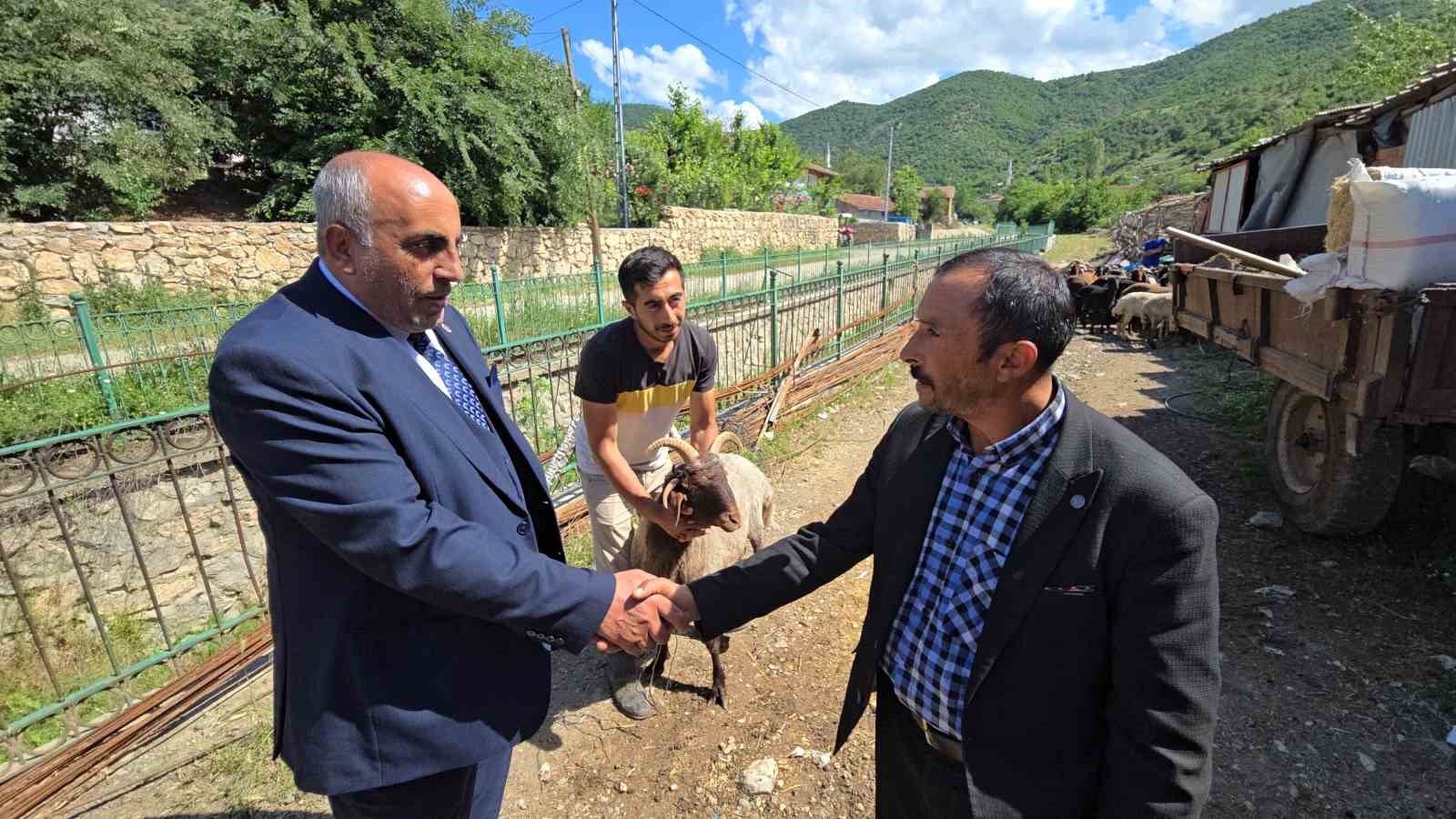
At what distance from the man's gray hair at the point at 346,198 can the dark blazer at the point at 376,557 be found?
0.16 metres

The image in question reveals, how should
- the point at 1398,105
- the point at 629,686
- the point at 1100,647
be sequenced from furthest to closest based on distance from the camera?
the point at 1398,105 → the point at 629,686 → the point at 1100,647

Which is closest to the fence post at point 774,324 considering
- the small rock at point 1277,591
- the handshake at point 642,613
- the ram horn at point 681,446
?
the ram horn at point 681,446

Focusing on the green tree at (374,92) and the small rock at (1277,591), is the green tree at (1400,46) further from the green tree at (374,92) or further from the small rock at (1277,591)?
the green tree at (374,92)

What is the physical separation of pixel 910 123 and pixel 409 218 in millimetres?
149331

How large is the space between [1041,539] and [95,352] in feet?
28.5

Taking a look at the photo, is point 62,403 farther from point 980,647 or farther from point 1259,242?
point 1259,242

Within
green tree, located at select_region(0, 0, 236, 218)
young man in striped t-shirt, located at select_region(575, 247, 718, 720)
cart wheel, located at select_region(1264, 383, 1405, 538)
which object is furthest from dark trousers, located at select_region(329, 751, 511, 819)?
green tree, located at select_region(0, 0, 236, 218)

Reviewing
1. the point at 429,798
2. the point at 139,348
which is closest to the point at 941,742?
the point at 429,798

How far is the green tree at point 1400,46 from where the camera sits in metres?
19.7

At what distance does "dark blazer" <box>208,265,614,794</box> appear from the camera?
4.40 feet

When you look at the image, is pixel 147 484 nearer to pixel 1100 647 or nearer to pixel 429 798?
pixel 429 798

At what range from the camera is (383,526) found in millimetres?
1368

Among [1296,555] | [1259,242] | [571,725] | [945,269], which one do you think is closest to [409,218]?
[945,269]

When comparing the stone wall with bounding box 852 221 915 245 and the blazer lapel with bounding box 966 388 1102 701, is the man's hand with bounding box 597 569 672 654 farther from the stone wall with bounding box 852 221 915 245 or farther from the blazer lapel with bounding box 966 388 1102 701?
the stone wall with bounding box 852 221 915 245
